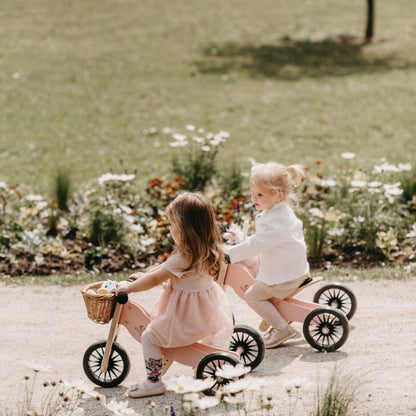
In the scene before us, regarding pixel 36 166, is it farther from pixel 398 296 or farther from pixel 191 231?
pixel 191 231

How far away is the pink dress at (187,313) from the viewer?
435cm

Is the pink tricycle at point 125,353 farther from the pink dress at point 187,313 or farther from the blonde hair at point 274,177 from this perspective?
Answer: the blonde hair at point 274,177

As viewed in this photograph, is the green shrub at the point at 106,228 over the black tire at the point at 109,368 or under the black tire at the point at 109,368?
under

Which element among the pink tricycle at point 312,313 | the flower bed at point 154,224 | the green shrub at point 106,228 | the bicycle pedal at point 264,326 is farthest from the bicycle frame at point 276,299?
the green shrub at point 106,228

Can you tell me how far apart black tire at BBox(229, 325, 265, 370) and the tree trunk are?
15793 millimetres

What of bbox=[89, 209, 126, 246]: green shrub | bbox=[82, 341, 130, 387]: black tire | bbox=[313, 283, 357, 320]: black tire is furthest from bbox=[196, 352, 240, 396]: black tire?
bbox=[89, 209, 126, 246]: green shrub

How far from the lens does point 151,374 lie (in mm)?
4383

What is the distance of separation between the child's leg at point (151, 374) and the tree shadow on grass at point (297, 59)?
12576mm

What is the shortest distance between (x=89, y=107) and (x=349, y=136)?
5103 mm

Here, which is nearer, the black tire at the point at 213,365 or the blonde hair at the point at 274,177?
the black tire at the point at 213,365

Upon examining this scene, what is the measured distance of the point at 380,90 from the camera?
15.1 metres

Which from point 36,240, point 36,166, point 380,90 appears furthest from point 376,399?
point 380,90

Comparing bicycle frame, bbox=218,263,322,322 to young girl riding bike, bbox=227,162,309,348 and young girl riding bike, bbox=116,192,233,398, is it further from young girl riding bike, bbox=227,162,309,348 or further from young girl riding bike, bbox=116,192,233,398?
young girl riding bike, bbox=116,192,233,398

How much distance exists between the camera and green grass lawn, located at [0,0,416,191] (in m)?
12.3
